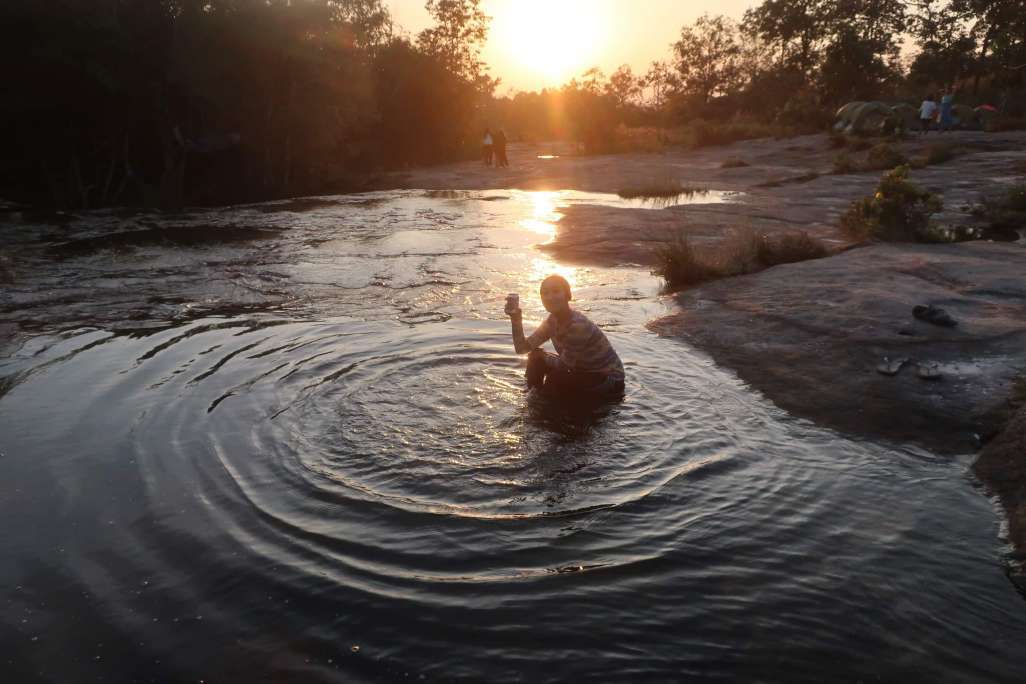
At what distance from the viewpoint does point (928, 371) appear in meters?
6.36

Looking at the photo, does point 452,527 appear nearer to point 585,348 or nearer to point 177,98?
point 585,348

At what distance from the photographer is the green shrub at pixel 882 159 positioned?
22.7 meters

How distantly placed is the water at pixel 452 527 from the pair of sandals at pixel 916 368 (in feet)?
4.35

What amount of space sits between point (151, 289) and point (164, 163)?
16449mm

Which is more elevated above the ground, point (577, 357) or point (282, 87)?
point (282, 87)

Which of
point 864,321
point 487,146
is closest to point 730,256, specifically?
point 864,321

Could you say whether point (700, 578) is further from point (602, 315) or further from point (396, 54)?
point (396, 54)

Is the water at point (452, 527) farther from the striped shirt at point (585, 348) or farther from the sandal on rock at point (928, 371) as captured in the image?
the sandal on rock at point (928, 371)

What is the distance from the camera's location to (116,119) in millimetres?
20625

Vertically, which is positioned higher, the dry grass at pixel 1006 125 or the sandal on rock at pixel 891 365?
the dry grass at pixel 1006 125

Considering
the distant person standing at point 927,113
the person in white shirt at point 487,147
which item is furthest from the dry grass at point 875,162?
the person in white shirt at point 487,147

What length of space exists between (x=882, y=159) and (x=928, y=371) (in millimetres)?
19298

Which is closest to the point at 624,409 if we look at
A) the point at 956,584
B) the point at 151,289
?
the point at 956,584

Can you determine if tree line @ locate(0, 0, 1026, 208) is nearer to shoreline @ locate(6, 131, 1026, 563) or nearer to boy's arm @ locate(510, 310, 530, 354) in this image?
shoreline @ locate(6, 131, 1026, 563)
